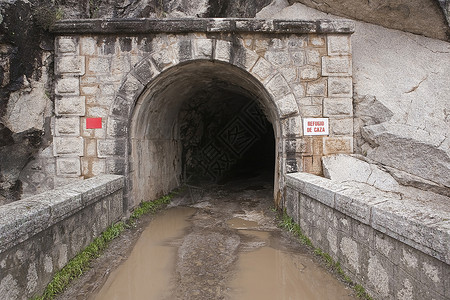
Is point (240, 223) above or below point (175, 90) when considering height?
below

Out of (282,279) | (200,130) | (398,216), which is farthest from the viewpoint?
(200,130)

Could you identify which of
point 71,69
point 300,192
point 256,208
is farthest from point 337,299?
point 71,69

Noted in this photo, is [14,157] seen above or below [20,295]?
above

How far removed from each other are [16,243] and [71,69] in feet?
12.3

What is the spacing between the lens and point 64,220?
3234mm

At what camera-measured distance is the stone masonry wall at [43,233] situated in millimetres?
2342

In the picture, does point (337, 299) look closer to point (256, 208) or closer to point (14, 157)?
point (256, 208)

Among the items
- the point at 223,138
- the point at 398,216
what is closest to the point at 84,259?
the point at 398,216

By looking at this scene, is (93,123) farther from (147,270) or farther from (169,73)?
(147,270)

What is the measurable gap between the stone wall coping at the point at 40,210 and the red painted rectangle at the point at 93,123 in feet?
4.59

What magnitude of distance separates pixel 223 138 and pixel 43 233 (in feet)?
29.8

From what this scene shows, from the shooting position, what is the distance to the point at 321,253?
12.1 feet

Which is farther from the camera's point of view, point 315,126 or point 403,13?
point 403,13

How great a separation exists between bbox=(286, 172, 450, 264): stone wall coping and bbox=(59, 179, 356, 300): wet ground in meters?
0.75
